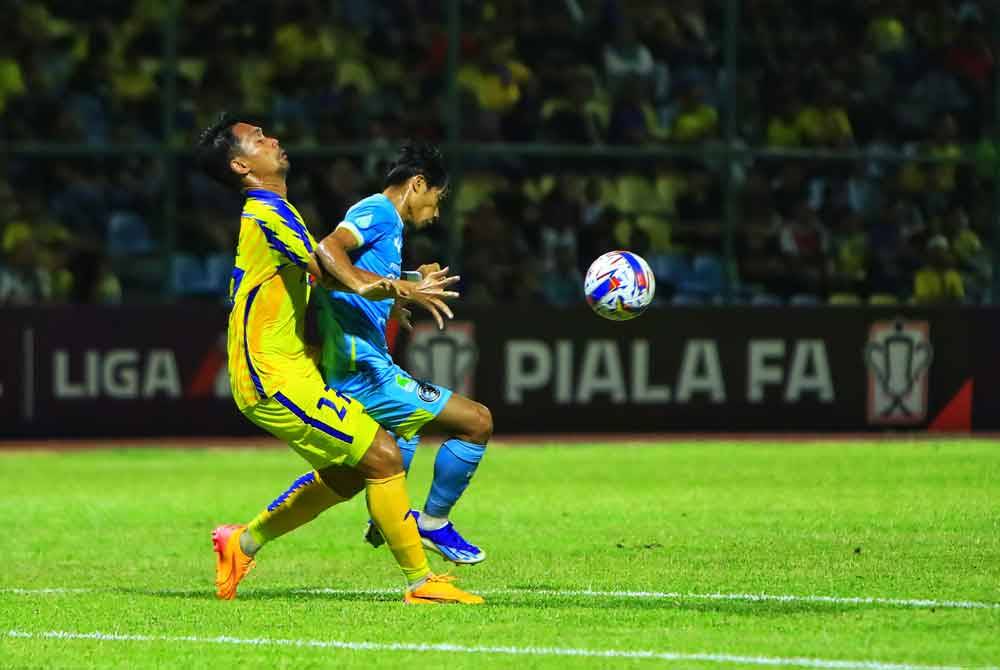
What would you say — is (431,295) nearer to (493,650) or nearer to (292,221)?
(292,221)

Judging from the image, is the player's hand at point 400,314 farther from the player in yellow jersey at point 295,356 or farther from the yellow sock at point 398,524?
the yellow sock at point 398,524

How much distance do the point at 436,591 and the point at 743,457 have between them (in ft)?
30.1

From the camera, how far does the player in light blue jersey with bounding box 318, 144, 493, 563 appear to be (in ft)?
29.8

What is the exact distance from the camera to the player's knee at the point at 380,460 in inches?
332

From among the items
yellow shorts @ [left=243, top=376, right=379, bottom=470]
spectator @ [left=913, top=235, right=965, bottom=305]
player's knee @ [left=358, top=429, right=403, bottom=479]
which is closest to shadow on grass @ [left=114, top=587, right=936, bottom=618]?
player's knee @ [left=358, top=429, right=403, bottom=479]

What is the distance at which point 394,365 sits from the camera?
921cm

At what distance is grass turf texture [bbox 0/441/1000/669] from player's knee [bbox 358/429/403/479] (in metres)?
0.58

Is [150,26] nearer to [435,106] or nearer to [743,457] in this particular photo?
[435,106]

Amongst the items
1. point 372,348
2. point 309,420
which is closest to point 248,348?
point 309,420

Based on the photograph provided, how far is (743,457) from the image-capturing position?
1723cm

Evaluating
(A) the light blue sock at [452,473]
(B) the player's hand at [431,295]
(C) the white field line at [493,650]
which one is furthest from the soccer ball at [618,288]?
(C) the white field line at [493,650]

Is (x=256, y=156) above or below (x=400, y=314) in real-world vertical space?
above

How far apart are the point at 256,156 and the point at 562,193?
40.8ft

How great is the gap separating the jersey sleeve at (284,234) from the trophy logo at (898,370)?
12.0 meters
